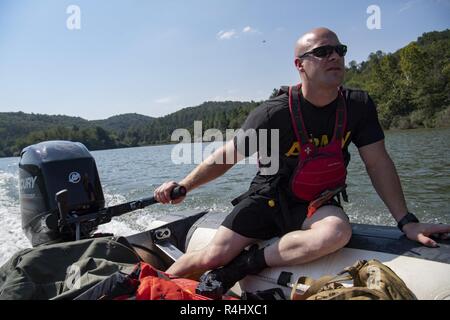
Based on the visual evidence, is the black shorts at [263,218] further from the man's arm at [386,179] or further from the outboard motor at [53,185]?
the outboard motor at [53,185]

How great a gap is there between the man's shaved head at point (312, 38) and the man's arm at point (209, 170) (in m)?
0.74

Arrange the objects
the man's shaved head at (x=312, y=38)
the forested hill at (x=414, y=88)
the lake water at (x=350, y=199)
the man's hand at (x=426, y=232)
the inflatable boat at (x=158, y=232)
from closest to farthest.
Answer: the inflatable boat at (x=158, y=232), the man's hand at (x=426, y=232), the man's shaved head at (x=312, y=38), the lake water at (x=350, y=199), the forested hill at (x=414, y=88)

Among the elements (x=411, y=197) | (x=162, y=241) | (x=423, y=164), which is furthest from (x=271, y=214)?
(x=423, y=164)

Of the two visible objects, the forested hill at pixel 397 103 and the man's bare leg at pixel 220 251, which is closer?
the man's bare leg at pixel 220 251

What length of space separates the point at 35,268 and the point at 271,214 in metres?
1.36

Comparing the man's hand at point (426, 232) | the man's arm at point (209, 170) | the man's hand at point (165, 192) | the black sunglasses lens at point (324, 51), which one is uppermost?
the black sunglasses lens at point (324, 51)

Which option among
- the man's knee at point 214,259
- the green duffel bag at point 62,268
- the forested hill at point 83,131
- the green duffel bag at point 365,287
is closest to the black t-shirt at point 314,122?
the man's knee at point 214,259

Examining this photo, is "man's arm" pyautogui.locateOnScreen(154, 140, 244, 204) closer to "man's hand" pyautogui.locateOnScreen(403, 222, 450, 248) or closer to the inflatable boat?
the inflatable boat

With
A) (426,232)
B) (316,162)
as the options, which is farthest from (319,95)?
(426,232)

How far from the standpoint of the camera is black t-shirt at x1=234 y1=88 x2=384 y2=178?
2354 millimetres

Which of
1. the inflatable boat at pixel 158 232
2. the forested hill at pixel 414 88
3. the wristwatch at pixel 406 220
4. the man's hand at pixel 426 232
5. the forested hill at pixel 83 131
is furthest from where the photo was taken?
the forested hill at pixel 83 131

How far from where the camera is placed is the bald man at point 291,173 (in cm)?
226

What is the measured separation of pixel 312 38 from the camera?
233 cm
